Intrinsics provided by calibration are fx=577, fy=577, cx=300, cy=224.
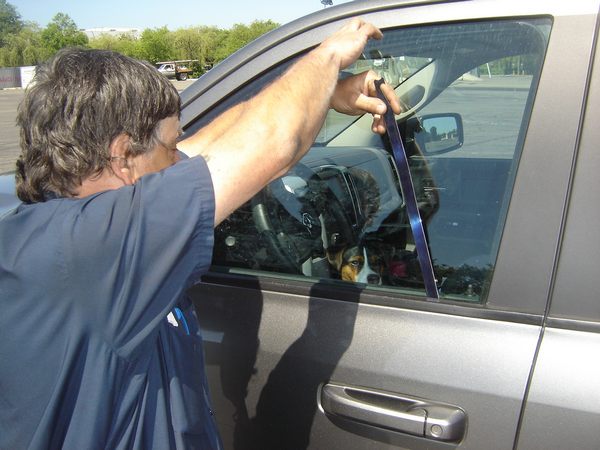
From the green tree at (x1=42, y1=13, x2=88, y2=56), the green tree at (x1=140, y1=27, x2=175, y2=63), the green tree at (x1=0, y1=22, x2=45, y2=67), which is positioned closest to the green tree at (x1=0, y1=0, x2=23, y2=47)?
the green tree at (x1=42, y1=13, x2=88, y2=56)

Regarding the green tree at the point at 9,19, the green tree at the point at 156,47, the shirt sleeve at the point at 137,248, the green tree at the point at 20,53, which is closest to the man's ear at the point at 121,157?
the shirt sleeve at the point at 137,248

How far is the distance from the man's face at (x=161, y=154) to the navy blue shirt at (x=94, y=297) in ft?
0.44

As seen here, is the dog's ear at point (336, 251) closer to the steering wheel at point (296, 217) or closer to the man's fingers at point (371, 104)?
the steering wheel at point (296, 217)

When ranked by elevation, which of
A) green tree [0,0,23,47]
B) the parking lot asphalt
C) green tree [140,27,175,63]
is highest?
green tree [0,0,23,47]

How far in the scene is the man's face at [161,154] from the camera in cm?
118

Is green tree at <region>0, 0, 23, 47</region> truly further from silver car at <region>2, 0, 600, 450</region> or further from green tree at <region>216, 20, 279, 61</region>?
silver car at <region>2, 0, 600, 450</region>

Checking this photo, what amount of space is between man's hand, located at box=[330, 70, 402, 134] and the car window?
10cm

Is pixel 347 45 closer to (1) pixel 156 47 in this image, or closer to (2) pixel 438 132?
(2) pixel 438 132

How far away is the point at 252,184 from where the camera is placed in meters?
1.10

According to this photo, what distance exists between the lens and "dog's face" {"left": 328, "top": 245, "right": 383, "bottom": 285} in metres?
1.52

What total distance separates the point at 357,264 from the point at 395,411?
432 millimetres

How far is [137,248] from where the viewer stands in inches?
39.4

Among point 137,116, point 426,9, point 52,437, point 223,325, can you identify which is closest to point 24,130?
point 137,116

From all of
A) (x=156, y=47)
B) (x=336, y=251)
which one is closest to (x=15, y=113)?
(x=336, y=251)
